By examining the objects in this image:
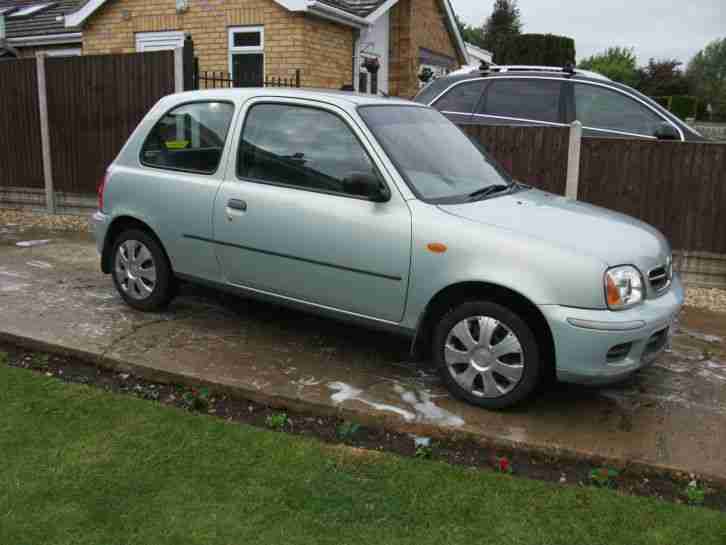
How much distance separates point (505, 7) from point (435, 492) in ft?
243

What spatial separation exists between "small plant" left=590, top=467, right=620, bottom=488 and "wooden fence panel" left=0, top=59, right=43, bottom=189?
32.4 feet

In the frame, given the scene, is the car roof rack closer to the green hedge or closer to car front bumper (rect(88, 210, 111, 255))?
car front bumper (rect(88, 210, 111, 255))

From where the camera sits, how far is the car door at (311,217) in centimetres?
457

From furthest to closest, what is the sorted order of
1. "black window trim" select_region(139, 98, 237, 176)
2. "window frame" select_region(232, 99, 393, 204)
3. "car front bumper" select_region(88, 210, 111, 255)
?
"car front bumper" select_region(88, 210, 111, 255)
"black window trim" select_region(139, 98, 237, 176)
"window frame" select_region(232, 99, 393, 204)

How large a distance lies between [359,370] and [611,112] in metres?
5.14

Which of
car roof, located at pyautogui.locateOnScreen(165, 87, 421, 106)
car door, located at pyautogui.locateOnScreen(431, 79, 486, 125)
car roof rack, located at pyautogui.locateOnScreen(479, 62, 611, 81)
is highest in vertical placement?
car roof rack, located at pyautogui.locateOnScreen(479, 62, 611, 81)

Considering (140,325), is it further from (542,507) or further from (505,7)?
(505,7)

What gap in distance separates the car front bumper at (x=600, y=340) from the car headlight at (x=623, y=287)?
46 mm

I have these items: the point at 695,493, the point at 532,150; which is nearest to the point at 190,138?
the point at 695,493

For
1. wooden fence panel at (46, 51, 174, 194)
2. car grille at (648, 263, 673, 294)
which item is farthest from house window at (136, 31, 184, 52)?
car grille at (648, 263, 673, 294)

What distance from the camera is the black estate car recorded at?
8.29 m

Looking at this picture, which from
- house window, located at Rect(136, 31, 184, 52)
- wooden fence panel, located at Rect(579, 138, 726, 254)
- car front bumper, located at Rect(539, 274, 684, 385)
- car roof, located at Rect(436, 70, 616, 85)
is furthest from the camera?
house window, located at Rect(136, 31, 184, 52)

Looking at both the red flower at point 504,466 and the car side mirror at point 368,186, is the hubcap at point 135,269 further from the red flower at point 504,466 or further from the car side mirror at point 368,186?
the red flower at point 504,466

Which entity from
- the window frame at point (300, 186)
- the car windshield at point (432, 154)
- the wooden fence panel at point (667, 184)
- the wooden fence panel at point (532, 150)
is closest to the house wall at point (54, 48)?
the wooden fence panel at point (532, 150)
